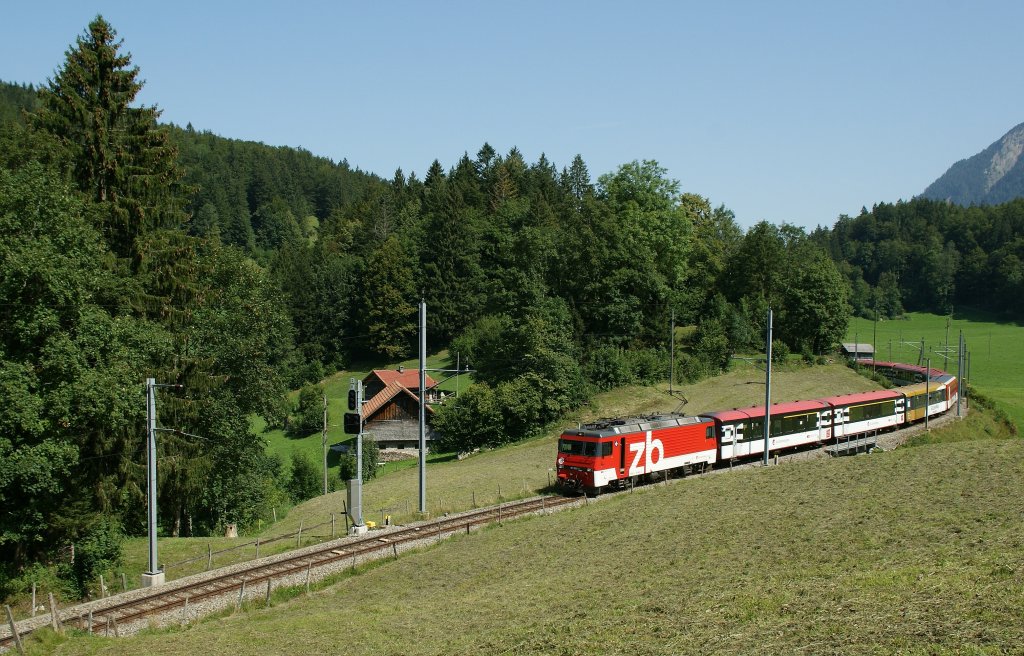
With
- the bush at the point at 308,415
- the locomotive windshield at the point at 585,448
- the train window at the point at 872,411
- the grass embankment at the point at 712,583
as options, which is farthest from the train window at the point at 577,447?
the bush at the point at 308,415

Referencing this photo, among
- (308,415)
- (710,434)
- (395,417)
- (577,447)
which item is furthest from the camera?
(395,417)

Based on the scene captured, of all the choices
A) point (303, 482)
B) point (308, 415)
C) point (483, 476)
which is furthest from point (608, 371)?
point (308, 415)

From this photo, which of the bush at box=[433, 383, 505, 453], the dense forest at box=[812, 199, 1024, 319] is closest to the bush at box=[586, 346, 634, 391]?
the bush at box=[433, 383, 505, 453]

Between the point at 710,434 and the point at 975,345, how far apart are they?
94008mm

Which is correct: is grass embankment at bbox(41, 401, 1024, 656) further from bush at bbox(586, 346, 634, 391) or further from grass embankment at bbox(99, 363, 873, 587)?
bush at bbox(586, 346, 634, 391)

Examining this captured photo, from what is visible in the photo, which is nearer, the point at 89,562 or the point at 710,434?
the point at 89,562

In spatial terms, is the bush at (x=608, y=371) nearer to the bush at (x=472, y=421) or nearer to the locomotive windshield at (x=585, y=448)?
the bush at (x=472, y=421)

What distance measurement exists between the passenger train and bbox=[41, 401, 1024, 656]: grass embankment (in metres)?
3.74

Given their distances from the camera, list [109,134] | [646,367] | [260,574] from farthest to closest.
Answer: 1. [646,367]
2. [109,134]
3. [260,574]

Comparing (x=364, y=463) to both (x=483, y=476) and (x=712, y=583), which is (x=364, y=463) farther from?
(x=712, y=583)

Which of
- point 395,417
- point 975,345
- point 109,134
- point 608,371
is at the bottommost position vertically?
point 395,417

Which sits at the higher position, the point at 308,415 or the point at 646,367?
the point at 646,367

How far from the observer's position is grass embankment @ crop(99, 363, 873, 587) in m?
31.5

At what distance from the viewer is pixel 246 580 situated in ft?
79.4
